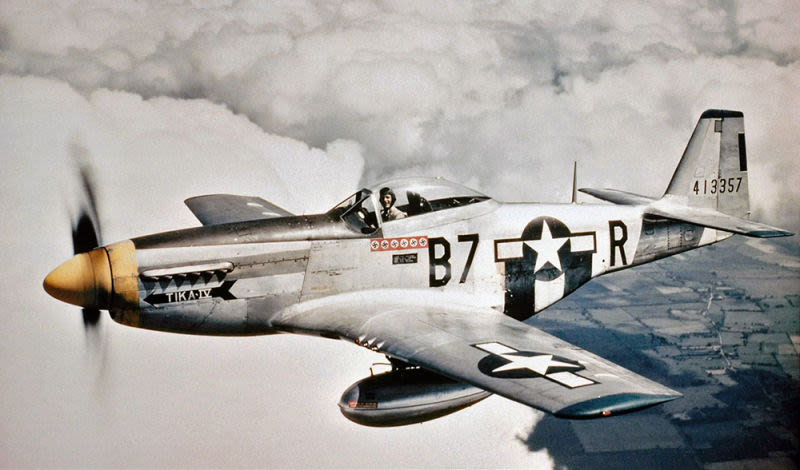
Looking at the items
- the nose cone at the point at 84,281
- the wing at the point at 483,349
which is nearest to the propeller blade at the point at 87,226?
the nose cone at the point at 84,281

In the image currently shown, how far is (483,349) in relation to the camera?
11.3 feet

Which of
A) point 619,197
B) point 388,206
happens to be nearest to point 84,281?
point 388,206

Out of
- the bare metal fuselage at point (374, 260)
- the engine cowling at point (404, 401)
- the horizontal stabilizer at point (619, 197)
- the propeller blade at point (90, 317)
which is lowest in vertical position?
the engine cowling at point (404, 401)

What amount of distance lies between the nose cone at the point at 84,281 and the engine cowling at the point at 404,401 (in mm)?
1812

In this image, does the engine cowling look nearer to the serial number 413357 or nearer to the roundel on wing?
the roundel on wing

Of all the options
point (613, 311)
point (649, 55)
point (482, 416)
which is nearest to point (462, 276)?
point (482, 416)

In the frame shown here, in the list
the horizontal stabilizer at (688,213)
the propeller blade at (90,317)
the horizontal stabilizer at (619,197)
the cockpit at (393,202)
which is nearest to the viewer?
the propeller blade at (90,317)

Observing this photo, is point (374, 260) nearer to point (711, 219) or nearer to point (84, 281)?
point (84, 281)

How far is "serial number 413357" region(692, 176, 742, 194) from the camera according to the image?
5.30 metres

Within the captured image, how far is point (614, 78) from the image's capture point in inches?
265

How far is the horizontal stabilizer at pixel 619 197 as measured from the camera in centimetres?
527

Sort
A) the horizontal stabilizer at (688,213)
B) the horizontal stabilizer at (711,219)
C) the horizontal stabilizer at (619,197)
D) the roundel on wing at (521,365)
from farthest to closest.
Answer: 1. the horizontal stabilizer at (619,197)
2. the horizontal stabilizer at (688,213)
3. the horizontal stabilizer at (711,219)
4. the roundel on wing at (521,365)

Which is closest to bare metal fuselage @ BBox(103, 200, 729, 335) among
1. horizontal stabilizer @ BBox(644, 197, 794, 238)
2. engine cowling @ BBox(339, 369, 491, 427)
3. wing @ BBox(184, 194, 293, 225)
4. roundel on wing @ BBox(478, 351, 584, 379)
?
horizontal stabilizer @ BBox(644, 197, 794, 238)

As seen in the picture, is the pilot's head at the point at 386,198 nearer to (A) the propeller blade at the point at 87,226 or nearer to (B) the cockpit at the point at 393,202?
(B) the cockpit at the point at 393,202
